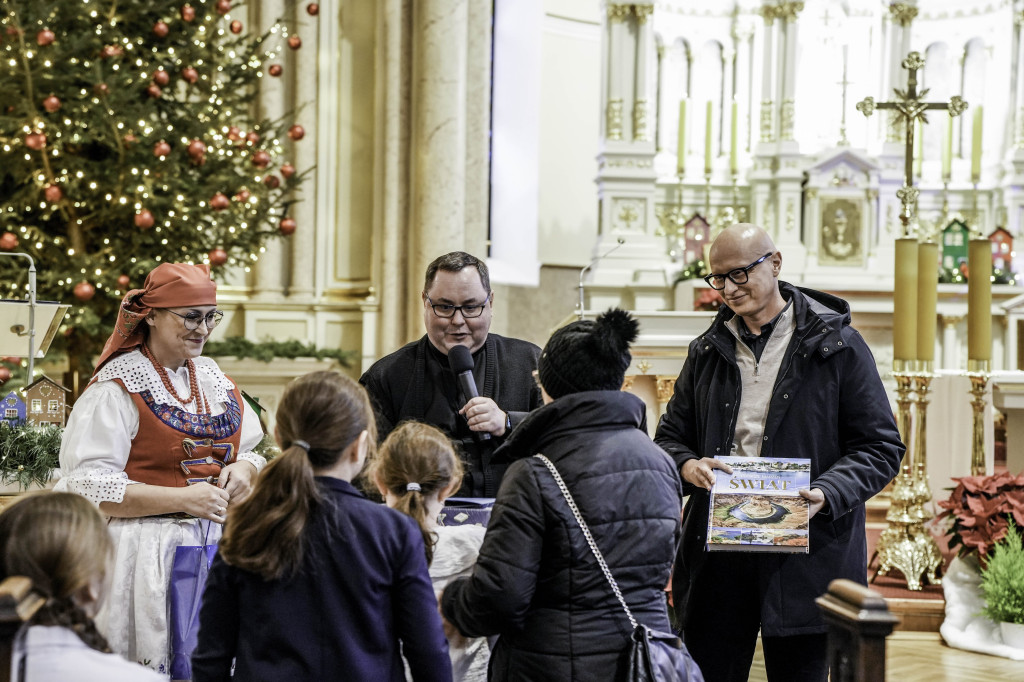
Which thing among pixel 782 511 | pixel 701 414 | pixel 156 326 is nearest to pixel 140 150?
pixel 156 326

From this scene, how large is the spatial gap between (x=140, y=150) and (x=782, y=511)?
16.0ft

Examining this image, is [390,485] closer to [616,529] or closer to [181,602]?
[616,529]

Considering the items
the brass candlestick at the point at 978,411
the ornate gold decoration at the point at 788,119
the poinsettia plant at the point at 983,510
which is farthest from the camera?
the ornate gold decoration at the point at 788,119

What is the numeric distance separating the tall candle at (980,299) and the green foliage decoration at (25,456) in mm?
3898

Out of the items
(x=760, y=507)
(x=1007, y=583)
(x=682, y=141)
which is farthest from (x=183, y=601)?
(x=682, y=141)

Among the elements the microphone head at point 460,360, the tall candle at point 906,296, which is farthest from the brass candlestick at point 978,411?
the microphone head at point 460,360

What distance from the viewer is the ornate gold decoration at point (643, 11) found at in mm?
10250

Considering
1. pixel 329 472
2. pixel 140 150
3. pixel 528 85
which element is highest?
pixel 528 85

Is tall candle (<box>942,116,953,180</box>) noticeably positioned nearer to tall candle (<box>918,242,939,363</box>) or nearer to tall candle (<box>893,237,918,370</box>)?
tall candle (<box>918,242,939,363</box>)

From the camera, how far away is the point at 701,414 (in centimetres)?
311

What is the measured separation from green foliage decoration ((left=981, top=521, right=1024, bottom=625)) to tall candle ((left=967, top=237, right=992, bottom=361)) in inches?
36.9

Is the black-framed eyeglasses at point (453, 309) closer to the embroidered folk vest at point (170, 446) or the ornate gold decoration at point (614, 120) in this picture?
the embroidered folk vest at point (170, 446)

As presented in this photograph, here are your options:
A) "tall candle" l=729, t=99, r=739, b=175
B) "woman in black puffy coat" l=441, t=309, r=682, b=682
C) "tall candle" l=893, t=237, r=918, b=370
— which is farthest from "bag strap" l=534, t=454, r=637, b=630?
"tall candle" l=729, t=99, r=739, b=175

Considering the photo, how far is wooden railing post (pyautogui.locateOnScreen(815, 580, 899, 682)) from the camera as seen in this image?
6.45 feet
